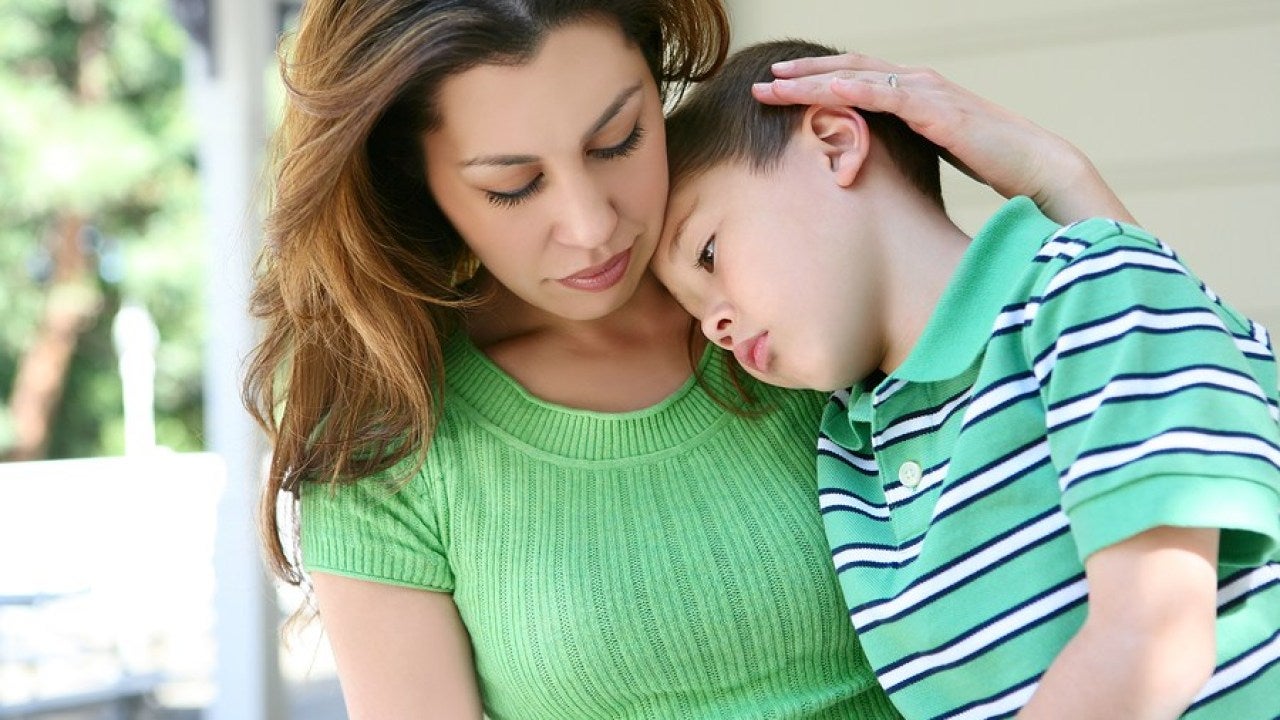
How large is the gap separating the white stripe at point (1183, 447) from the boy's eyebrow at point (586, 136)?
58 cm

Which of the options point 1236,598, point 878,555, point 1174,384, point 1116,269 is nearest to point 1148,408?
point 1174,384

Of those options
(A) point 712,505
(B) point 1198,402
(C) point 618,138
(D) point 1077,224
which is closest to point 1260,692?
(B) point 1198,402

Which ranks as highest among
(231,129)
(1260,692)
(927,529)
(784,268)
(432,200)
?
(231,129)

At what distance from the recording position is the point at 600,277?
152cm

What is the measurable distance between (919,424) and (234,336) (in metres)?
3.23

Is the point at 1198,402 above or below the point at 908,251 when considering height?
below

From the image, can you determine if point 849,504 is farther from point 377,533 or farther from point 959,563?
point 377,533

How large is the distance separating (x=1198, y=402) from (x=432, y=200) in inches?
35.4

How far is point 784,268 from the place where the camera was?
1.46 meters

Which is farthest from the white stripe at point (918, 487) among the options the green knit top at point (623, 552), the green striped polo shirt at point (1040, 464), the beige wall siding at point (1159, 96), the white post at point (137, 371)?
the white post at point (137, 371)

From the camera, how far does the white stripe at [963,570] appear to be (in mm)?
1268

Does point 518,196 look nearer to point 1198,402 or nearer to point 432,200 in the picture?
point 432,200

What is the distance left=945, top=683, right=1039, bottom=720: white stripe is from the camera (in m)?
1.28

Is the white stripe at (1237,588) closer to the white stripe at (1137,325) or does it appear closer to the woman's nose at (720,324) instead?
the white stripe at (1137,325)
